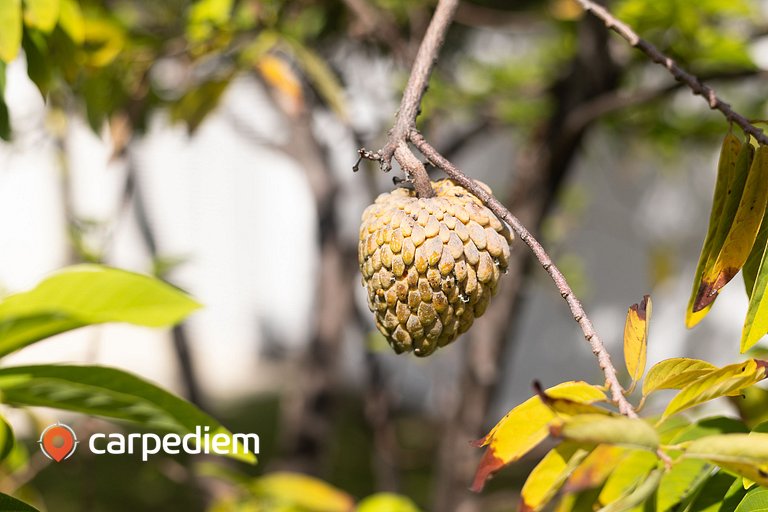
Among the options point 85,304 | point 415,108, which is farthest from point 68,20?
point 415,108

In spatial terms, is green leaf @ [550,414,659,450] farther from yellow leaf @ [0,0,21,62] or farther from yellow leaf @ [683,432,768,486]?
yellow leaf @ [0,0,21,62]

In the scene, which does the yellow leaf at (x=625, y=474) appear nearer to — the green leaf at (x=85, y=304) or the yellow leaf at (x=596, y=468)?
the yellow leaf at (x=596, y=468)

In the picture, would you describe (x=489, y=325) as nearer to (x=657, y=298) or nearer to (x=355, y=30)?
(x=355, y=30)

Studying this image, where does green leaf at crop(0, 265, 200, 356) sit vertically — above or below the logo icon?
below

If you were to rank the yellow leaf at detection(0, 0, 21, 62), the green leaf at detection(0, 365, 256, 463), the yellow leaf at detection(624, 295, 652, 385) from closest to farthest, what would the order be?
the yellow leaf at detection(624, 295, 652, 385) → the green leaf at detection(0, 365, 256, 463) → the yellow leaf at detection(0, 0, 21, 62)

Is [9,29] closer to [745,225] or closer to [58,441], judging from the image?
[745,225]

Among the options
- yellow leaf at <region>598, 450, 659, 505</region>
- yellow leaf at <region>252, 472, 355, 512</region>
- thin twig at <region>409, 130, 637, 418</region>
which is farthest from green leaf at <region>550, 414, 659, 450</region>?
yellow leaf at <region>252, 472, 355, 512</region>

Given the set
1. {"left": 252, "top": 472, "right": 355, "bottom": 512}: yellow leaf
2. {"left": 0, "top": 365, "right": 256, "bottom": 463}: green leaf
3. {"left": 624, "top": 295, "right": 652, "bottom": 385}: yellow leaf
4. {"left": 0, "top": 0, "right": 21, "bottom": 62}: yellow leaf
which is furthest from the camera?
{"left": 252, "top": 472, "right": 355, "bottom": 512}: yellow leaf

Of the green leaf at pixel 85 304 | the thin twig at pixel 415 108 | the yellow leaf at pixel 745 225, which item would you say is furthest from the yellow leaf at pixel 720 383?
the green leaf at pixel 85 304

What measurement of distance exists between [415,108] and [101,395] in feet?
1.11

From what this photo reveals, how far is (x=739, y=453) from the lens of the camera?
0.41 meters

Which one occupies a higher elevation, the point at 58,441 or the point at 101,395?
the point at 58,441

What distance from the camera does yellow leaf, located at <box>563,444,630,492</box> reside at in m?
0.62

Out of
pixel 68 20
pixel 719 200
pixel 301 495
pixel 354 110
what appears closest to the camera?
pixel 719 200
